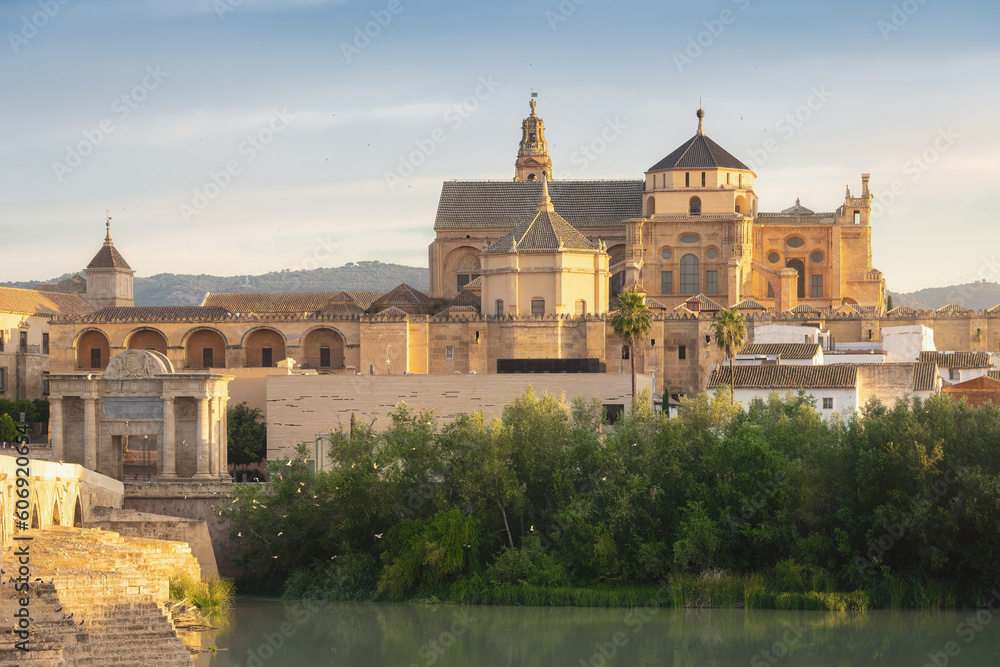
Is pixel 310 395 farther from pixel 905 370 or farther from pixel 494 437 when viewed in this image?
pixel 905 370

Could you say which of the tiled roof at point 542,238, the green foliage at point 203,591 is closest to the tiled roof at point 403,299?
the tiled roof at point 542,238

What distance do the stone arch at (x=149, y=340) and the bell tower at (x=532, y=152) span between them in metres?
30.8

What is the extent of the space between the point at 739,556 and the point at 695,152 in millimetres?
33802

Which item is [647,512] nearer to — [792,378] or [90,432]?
[792,378]

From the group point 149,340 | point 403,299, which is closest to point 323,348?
point 403,299

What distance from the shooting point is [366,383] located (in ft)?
165

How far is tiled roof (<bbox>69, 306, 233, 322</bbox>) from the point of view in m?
61.4

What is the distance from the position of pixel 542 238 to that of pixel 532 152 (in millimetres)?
30055

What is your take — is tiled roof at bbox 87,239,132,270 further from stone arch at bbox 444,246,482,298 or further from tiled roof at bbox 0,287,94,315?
stone arch at bbox 444,246,482,298

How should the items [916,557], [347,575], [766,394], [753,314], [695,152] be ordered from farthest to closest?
[695,152], [753,314], [766,394], [347,575], [916,557]

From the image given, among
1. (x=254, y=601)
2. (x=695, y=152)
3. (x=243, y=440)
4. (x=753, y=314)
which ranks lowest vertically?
(x=254, y=601)

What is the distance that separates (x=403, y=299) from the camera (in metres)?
66.4

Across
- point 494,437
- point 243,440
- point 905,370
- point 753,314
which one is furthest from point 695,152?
point 494,437

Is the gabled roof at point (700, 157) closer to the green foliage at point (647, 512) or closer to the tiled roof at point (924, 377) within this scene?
the tiled roof at point (924, 377)
